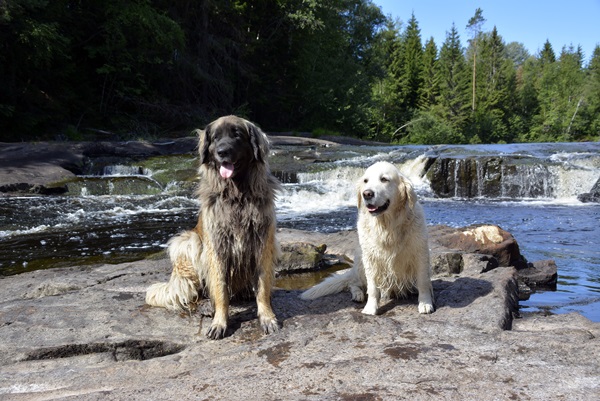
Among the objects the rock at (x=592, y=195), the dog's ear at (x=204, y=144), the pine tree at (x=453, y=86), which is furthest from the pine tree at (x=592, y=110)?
the dog's ear at (x=204, y=144)

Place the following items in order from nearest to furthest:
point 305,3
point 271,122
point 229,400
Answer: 1. point 229,400
2. point 305,3
3. point 271,122

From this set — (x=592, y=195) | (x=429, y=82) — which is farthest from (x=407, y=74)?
(x=592, y=195)

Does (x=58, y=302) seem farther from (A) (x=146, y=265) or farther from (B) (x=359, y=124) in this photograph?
(B) (x=359, y=124)

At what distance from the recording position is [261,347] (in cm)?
343

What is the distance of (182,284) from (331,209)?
31.0ft

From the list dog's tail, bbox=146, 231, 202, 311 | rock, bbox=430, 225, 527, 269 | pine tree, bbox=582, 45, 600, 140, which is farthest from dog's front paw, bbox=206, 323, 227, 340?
pine tree, bbox=582, 45, 600, 140

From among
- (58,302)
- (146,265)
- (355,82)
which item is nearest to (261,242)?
(58,302)

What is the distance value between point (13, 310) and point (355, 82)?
3712 centimetres

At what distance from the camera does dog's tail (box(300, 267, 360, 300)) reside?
4.88m

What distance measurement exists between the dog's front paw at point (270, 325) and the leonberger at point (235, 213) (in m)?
0.02

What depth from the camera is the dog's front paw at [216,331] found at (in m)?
3.98

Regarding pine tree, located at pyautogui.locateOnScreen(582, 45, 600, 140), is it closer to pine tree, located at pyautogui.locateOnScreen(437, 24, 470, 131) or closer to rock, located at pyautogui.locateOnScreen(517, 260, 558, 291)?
pine tree, located at pyautogui.locateOnScreen(437, 24, 470, 131)

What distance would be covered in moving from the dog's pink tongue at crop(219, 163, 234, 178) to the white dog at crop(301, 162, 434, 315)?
1.16 metres

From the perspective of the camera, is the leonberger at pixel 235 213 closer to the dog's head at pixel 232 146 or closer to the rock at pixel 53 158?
the dog's head at pixel 232 146
